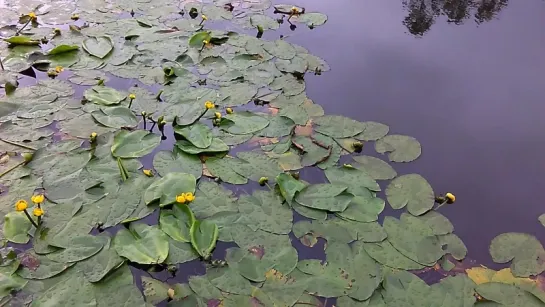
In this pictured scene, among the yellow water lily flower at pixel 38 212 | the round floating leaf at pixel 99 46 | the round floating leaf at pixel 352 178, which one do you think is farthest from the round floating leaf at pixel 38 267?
the round floating leaf at pixel 99 46

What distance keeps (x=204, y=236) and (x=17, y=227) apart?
0.69 metres

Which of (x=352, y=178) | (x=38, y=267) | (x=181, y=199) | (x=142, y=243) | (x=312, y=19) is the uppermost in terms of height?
(x=312, y=19)

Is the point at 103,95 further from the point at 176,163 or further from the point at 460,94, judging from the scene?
the point at 460,94

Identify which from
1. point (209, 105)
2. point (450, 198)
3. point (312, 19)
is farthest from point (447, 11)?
point (209, 105)

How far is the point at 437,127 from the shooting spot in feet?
7.25

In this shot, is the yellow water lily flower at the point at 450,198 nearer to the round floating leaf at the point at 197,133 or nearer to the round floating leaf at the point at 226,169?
the round floating leaf at the point at 226,169

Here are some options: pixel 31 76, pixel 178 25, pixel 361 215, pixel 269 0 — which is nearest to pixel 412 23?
pixel 269 0

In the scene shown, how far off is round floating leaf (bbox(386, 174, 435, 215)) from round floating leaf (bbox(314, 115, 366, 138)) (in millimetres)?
351

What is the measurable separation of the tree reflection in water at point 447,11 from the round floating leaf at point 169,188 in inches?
73.5

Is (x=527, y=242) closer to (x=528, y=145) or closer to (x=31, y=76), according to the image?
(x=528, y=145)

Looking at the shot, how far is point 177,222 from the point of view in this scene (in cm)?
167

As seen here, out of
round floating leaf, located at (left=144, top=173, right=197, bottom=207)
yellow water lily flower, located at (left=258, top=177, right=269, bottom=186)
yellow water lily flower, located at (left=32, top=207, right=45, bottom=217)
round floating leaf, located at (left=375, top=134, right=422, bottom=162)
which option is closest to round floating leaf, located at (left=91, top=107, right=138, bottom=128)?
round floating leaf, located at (left=144, top=173, right=197, bottom=207)

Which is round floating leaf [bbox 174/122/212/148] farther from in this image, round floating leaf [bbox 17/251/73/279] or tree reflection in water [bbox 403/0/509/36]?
tree reflection in water [bbox 403/0/509/36]

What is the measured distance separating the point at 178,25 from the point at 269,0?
0.73m
